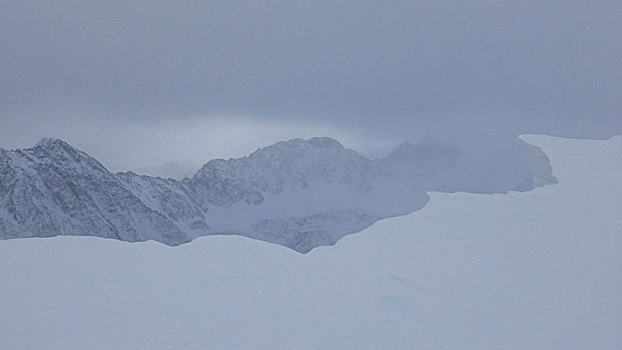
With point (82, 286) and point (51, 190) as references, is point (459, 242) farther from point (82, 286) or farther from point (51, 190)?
point (51, 190)

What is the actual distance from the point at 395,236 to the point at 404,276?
169 cm

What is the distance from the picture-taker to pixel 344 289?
758 cm

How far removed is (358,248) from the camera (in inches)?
360

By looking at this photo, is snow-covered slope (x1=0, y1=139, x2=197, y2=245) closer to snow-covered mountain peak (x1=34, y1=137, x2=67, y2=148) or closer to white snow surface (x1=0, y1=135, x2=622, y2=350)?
snow-covered mountain peak (x1=34, y1=137, x2=67, y2=148)

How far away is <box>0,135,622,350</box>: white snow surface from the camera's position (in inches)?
250

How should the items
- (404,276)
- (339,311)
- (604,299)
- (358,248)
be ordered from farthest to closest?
(358,248) < (404,276) < (604,299) < (339,311)

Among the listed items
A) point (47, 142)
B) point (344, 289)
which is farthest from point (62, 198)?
point (344, 289)

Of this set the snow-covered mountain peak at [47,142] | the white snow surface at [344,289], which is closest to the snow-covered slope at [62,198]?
the snow-covered mountain peak at [47,142]

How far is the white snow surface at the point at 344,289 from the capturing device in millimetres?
6352

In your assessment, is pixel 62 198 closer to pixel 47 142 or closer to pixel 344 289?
pixel 47 142

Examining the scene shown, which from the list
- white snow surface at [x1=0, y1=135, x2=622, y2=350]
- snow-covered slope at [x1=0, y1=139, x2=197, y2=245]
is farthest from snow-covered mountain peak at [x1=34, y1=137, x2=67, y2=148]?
white snow surface at [x1=0, y1=135, x2=622, y2=350]

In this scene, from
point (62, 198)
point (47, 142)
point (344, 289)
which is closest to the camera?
point (344, 289)

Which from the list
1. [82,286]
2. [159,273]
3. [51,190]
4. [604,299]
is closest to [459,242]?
[604,299]

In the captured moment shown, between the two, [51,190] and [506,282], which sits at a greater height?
[506,282]
